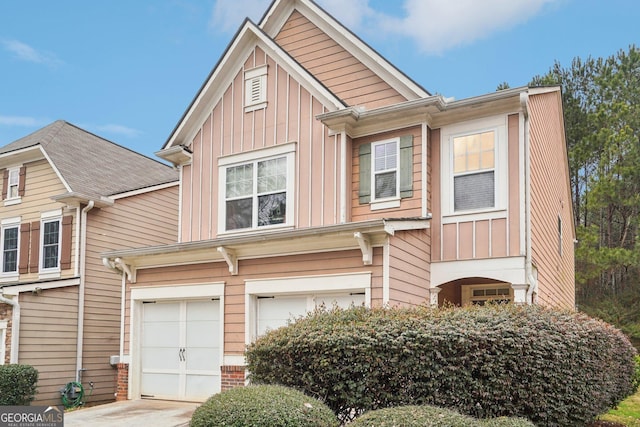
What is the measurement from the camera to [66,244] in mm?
16766

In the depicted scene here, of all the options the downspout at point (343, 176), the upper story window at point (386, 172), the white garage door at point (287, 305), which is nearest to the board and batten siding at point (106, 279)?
the white garage door at point (287, 305)

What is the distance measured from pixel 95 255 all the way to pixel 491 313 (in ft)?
40.3

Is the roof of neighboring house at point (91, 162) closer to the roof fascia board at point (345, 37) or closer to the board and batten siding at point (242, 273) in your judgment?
the board and batten siding at point (242, 273)

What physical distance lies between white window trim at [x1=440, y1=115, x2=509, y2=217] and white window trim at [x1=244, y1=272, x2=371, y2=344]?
260 centimetres

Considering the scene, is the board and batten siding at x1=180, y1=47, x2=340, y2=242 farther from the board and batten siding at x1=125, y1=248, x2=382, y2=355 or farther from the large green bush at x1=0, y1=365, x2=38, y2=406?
the large green bush at x1=0, y1=365, x2=38, y2=406

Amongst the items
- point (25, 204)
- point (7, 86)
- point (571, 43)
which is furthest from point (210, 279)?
point (7, 86)

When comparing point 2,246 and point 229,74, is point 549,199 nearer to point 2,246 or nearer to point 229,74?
point 229,74

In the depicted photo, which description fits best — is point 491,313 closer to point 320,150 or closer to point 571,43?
point 320,150

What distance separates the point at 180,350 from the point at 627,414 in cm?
837

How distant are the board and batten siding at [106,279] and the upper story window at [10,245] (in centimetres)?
289

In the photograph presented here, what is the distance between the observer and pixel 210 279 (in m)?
12.0

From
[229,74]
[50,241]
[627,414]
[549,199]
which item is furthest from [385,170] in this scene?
[50,241]

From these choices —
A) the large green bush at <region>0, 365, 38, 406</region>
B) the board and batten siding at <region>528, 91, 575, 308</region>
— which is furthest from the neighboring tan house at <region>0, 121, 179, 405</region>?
the board and batten siding at <region>528, 91, 575, 308</region>

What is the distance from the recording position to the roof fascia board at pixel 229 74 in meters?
13.4
